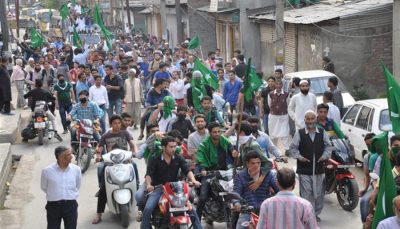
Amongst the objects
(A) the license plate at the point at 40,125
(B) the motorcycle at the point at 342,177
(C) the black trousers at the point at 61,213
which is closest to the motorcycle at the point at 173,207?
(C) the black trousers at the point at 61,213

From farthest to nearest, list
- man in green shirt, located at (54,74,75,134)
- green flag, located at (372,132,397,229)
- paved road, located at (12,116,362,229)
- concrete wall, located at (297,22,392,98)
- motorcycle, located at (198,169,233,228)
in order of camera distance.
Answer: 1. concrete wall, located at (297,22,392,98)
2. man in green shirt, located at (54,74,75,134)
3. paved road, located at (12,116,362,229)
4. motorcycle, located at (198,169,233,228)
5. green flag, located at (372,132,397,229)

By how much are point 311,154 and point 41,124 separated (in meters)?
8.68

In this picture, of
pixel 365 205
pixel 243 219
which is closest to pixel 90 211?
pixel 243 219

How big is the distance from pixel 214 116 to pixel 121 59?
1311 cm

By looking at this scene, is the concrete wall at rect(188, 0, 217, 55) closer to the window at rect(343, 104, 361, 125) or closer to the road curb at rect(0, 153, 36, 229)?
the road curb at rect(0, 153, 36, 229)

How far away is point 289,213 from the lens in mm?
6832

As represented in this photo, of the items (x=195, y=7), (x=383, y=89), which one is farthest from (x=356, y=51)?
(x=195, y=7)

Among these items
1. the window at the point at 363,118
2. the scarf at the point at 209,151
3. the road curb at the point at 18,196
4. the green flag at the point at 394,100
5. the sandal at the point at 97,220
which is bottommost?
the road curb at the point at 18,196

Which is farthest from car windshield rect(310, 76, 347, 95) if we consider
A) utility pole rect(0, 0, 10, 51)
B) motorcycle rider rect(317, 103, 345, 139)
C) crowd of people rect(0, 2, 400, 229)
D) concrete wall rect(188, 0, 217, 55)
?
concrete wall rect(188, 0, 217, 55)

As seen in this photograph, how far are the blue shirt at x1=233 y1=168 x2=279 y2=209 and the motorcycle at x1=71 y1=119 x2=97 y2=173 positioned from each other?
22.2 ft

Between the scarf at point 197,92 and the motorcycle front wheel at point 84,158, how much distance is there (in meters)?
2.17

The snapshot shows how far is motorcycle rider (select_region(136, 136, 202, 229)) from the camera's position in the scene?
952cm

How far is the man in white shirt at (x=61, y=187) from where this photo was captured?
9.53 m

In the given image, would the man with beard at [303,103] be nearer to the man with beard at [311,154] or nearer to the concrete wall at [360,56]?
the man with beard at [311,154]
